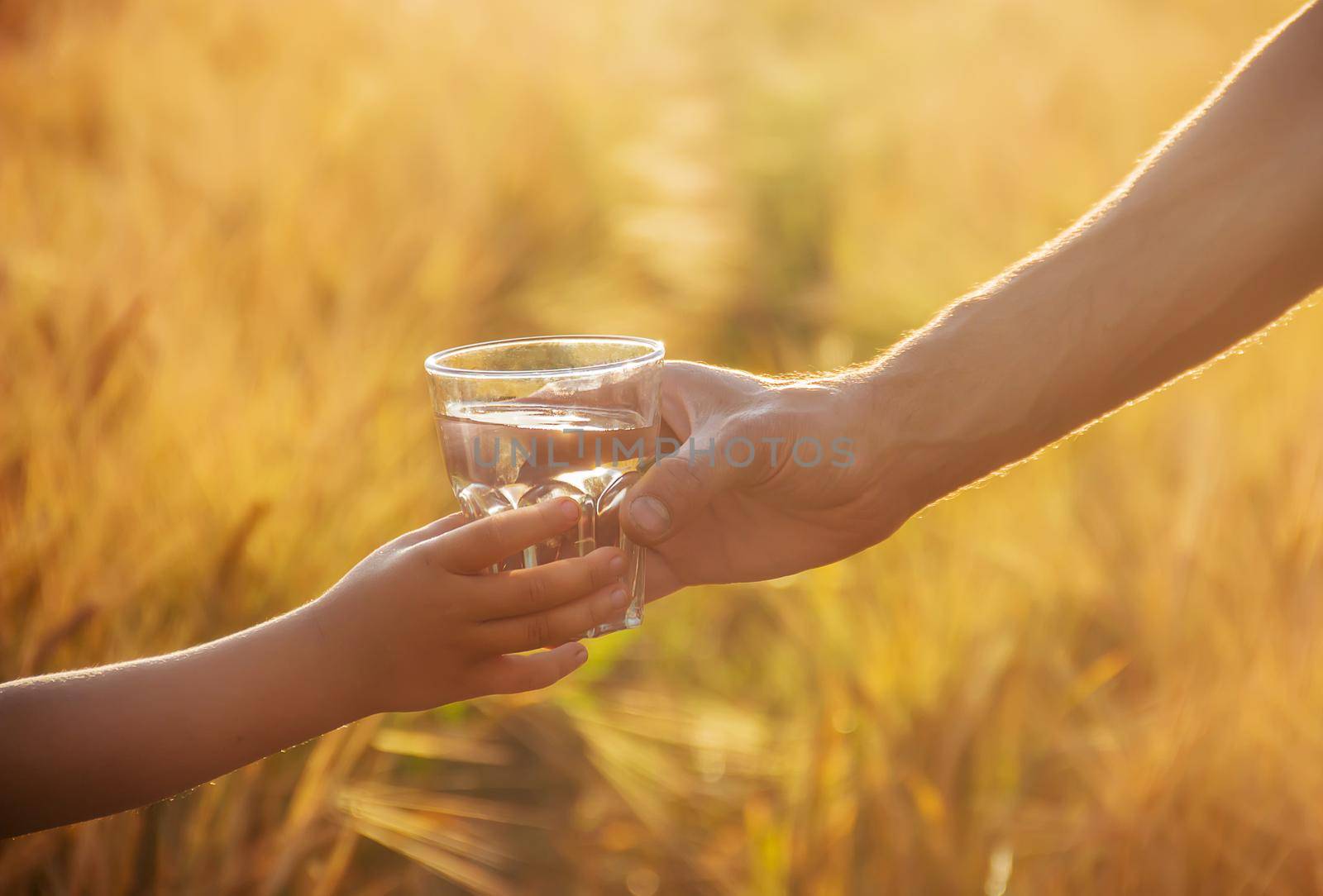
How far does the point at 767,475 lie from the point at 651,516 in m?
0.24

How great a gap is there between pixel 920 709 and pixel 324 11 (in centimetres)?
331

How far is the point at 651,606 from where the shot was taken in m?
2.60

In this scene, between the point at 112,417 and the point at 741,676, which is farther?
the point at 741,676

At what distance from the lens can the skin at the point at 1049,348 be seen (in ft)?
4.17

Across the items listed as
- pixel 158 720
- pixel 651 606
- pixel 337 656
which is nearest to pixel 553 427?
pixel 337 656

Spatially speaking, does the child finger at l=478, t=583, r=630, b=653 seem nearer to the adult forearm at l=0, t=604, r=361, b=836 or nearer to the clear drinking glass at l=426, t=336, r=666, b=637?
the clear drinking glass at l=426, t=336, r=666, b=637

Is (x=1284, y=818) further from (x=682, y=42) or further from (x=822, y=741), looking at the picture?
(x=682, y=42)

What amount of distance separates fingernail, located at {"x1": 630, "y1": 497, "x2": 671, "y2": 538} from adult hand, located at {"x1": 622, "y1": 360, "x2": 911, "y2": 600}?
4 centimetres

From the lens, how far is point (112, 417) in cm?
200

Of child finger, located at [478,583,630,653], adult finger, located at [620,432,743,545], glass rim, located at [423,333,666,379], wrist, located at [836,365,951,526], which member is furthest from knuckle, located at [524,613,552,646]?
wrist, located at [836,365,951,526]

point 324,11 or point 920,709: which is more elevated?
point 324,11

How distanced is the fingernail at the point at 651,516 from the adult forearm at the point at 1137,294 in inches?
14.2

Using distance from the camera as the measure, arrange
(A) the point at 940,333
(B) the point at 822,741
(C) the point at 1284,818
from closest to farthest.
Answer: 1. (A) the point at 940,333
2. (C) the point at 1284,818
3. (B) the point at 822,741

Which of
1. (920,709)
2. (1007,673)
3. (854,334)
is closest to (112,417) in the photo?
(920,709)
